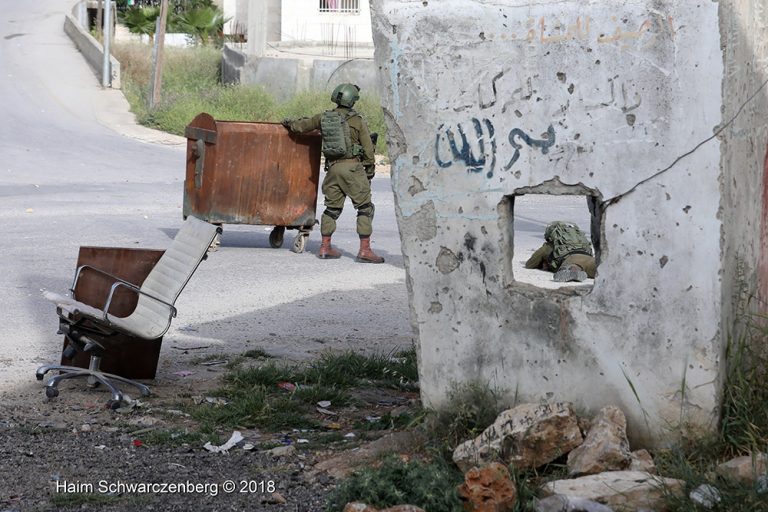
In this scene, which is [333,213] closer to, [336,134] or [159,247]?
[336,134]

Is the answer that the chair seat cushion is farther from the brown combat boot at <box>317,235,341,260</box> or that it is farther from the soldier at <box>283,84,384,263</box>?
the brown combat boot at <box>317,235,341,260</box>

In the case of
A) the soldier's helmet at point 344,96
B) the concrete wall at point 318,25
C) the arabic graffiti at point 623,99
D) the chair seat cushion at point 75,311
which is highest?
the concrete wall at point 318,25

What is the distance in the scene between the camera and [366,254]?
438 inches

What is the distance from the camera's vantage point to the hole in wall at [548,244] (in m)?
5.75

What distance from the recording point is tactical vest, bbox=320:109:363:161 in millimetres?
10719

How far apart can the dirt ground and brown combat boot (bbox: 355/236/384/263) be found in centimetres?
468

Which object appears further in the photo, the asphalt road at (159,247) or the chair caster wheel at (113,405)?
the asphalt road at (159,247)

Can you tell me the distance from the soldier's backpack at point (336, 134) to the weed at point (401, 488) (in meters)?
6.35

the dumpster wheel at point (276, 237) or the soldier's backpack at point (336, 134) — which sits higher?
the soldier's backpack at point (336, 134)

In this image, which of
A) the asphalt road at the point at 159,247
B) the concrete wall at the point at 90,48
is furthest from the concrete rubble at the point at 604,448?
the concrete wall at the point at 90,48

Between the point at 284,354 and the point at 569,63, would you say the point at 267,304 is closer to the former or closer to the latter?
the point at 284,354

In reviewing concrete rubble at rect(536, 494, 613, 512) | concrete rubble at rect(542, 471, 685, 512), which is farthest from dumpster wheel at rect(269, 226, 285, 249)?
concrete rubble at rect(536, 494, 613, 512)

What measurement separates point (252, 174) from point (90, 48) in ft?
64.7

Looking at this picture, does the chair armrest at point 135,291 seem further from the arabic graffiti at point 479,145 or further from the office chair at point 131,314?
the arabic graffiti at point 479,145
